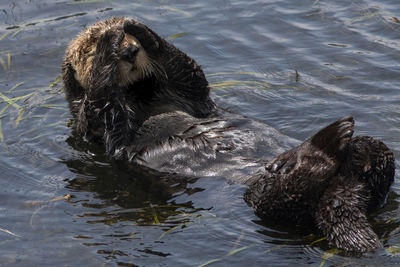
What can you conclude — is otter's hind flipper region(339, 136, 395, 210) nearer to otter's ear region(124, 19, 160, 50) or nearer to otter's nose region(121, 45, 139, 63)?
otter's nose region(121, 45, 139, 63)

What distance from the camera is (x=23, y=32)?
7926 millimetres

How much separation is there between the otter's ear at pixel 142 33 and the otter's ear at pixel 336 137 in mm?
1948

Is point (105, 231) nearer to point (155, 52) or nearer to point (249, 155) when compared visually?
point (249, 155)

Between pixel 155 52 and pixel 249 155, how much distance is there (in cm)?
139

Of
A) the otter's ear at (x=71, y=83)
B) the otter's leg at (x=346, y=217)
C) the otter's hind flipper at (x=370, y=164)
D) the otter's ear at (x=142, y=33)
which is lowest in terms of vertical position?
the otter's leg at (x=346, y=217)

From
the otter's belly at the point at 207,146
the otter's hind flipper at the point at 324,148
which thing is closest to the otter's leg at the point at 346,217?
the otter's hind flipper at the point at 324,148

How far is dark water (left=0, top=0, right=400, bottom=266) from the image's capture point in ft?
14.4

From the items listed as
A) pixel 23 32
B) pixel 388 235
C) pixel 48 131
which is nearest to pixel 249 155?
pixel 388 235

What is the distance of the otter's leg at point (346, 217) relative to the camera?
13.1 ft

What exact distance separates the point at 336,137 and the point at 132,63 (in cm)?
193

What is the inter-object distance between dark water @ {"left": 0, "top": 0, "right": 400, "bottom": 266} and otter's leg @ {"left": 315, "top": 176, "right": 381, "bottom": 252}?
0.10 metres

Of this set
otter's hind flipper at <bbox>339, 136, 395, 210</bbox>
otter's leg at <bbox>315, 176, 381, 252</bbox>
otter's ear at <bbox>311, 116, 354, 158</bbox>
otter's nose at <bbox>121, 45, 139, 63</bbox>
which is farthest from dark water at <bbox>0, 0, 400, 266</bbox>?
otter's nose at <bbox>121, 45, 139, 63</bbox>

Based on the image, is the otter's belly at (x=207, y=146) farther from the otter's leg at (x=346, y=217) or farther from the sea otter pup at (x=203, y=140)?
the otter's leg at (x=346, y=217)

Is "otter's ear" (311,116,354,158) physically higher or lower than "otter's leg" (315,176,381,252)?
higher
